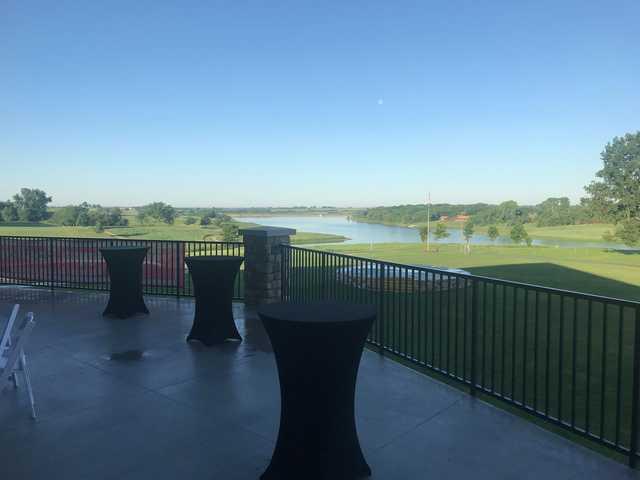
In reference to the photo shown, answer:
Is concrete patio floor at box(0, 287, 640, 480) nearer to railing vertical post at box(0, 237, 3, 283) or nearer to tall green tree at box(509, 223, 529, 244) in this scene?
railing vertical post at box(0, 237, 3, 283)

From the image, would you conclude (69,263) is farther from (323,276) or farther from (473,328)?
(473,328)

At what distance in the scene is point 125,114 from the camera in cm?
A: 4441

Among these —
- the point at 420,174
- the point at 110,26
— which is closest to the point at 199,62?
the point at 110,26

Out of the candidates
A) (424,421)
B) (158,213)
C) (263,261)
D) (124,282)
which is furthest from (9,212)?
(424,421)

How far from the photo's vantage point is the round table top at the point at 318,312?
264 cm

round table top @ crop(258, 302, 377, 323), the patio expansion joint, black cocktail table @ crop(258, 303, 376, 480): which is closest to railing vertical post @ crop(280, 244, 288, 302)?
the patio expansion joint

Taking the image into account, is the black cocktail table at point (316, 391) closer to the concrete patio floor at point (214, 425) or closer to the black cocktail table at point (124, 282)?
the concrete patio floor at point (214, 425)

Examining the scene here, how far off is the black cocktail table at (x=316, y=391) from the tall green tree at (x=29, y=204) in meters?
55.2

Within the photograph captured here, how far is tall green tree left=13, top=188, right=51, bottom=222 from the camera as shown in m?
49.3

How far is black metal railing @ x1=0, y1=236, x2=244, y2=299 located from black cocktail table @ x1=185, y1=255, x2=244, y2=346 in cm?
371

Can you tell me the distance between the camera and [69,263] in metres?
10.2

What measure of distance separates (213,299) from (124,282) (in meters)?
2.13

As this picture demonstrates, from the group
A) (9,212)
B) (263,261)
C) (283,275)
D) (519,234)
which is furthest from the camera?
(519,234)

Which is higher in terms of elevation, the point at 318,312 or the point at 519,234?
the point at 318,312
